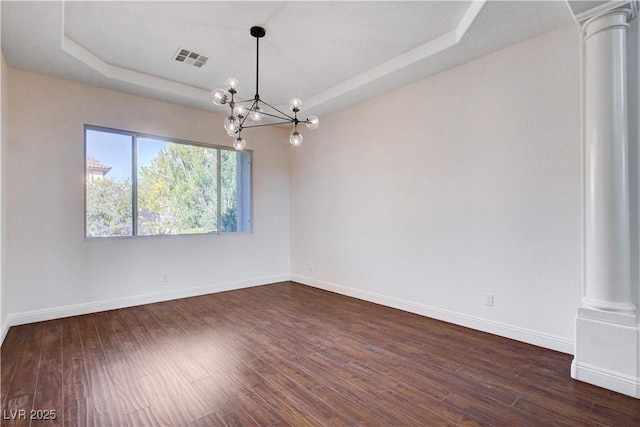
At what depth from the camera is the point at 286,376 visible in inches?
95.2

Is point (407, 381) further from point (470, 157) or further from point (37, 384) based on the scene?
point (37, 384)

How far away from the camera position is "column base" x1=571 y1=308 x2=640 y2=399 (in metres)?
2.18

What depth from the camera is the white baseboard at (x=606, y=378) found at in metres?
2.16

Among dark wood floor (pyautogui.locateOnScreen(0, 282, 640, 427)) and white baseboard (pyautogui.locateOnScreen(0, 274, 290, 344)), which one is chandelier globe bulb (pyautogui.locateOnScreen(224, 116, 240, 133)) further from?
white baseboard (pyautogui.locateOnScreen(0, 274, 290, 344))

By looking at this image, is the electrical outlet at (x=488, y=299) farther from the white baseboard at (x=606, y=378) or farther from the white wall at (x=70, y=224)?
the white wall at (x=70, y=224)

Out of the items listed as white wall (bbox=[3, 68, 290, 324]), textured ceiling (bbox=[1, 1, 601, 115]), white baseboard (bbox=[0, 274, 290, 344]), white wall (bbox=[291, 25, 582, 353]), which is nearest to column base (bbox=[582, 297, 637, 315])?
white wall (bbox=[291, 25, 582, 353])

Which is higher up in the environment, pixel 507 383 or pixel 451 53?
pixel 451 53

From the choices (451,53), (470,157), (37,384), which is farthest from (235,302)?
(451,53)

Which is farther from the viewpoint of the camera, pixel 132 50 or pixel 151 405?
pixel 132 50

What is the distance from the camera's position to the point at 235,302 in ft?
14.7

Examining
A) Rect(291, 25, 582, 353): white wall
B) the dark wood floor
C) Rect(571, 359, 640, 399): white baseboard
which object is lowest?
the dark wood floor

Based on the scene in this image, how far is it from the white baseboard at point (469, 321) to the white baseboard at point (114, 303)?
5.36 ft

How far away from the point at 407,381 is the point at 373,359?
1.36ft

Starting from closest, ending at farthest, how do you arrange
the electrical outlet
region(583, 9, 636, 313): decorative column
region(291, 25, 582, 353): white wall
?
region(583, 9, 636, 313): decorative column < region(291, 25, 582, 353): white wall < the electrical outlet
